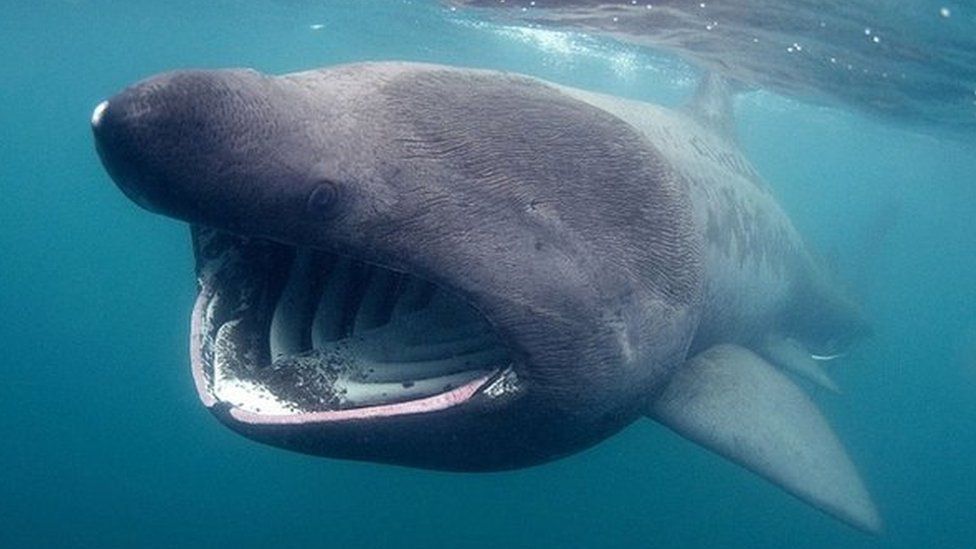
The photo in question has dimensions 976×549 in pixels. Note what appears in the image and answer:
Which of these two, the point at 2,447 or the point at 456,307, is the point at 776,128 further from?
the point at 456,307

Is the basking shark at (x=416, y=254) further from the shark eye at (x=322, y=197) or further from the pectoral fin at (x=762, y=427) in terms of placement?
the pectoral fin at (x=762, y=427)

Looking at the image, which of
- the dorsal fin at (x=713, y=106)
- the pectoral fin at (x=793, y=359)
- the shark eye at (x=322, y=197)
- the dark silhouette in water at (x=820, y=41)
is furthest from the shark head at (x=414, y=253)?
the dark silhouette in water at (x=820, y=41)

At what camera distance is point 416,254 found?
145 inches

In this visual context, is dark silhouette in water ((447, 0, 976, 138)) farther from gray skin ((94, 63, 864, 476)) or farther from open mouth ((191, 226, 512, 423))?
open mouth ((191, 226, 512, 423))

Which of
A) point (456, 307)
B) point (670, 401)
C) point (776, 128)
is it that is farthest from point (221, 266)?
point (776, 128)

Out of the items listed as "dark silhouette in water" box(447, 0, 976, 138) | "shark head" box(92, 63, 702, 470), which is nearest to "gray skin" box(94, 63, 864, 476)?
"shark head" box(92, 63, 702, 470)

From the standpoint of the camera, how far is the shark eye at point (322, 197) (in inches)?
134

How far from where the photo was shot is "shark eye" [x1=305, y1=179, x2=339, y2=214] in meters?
3.39

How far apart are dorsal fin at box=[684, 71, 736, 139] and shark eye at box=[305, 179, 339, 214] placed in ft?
23.1

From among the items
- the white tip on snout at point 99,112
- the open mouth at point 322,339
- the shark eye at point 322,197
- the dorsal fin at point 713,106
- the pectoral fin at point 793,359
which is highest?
the white tip on snout at point 99,112

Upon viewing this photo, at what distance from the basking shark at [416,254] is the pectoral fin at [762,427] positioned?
1152mm

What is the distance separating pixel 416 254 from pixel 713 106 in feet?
25.7

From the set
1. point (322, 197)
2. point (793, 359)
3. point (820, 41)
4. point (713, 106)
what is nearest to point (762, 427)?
point (793, 359)

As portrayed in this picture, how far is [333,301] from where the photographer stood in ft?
14.7
